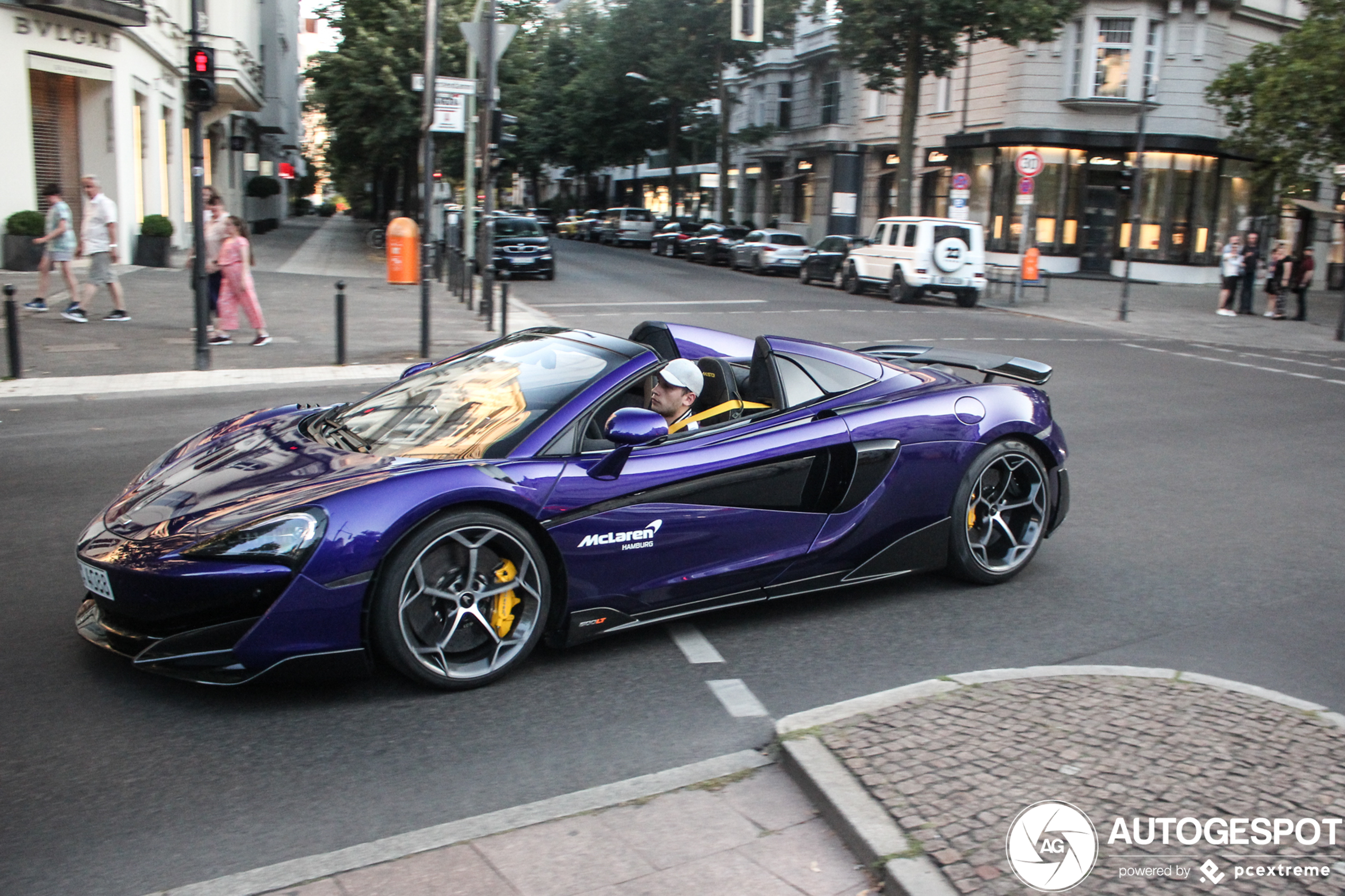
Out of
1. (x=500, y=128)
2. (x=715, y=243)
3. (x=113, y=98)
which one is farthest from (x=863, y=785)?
(x=715, y=243)

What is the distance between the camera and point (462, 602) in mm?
4191

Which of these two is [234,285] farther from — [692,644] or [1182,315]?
[1182,315]

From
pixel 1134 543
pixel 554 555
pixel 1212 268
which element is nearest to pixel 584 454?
pixel 554 555

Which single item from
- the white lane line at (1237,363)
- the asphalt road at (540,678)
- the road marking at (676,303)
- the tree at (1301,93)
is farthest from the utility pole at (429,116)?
the tree at (1301,93)

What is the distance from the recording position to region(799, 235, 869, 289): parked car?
30641 mm

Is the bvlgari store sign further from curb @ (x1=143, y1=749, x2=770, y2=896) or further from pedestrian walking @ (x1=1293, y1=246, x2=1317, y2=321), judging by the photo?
pedestrian walking @ (x1=1293, y1=246, x2=1317, y2=321)

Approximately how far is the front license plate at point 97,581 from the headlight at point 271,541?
359mm

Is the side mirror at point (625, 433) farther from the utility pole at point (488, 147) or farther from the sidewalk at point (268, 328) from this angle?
the utility pole at point (488, 147)

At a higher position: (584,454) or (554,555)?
(584,454)

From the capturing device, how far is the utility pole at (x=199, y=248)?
12.7m

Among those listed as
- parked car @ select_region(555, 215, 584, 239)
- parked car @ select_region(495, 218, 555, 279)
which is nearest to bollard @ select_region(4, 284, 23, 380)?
parked car @ select_region(495, 218, 555, 279)

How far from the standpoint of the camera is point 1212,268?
3766 centimetres

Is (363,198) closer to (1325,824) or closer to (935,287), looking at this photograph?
(935,287)

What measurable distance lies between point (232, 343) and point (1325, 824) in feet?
46.8
